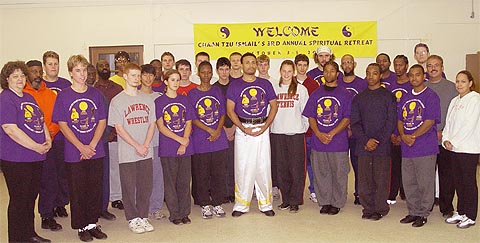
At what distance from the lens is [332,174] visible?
5.09m

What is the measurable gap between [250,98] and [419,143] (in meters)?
1.66

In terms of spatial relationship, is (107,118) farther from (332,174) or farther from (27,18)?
(27,18)

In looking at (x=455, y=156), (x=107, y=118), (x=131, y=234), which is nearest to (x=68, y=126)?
(x=107, y=118)

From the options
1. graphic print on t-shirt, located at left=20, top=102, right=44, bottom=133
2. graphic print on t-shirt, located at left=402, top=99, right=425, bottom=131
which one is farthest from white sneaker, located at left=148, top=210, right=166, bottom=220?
graphic print on t-shirt, located at left=402, top=99, right=425, bottom=131

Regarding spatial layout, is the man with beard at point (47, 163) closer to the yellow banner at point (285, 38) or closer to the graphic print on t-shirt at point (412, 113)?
the graphic print on t-shirt at point (412, 113)

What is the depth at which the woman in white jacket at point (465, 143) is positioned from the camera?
14.3ft

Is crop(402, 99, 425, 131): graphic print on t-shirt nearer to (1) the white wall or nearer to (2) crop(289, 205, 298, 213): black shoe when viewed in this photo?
(2) crop(289, 205, 298, 213): black shoe

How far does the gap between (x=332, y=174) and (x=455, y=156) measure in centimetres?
121

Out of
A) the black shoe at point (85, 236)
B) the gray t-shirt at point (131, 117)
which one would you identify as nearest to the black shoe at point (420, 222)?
the gray t-shirt at point (131, 117)

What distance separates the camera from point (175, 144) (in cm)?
466

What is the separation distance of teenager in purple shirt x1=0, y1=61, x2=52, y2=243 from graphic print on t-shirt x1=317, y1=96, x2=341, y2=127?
260 centimetres

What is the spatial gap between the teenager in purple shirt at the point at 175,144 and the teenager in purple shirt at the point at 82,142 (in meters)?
0.59

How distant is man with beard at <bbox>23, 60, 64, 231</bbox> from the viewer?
451cm

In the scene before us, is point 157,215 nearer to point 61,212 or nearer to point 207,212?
point 207,212
